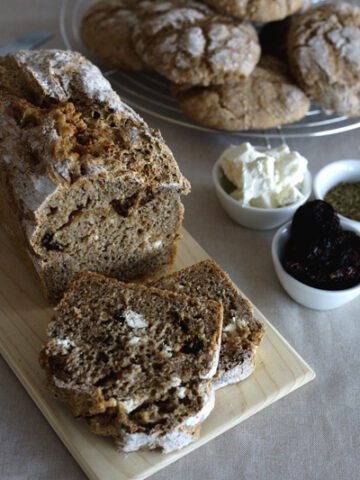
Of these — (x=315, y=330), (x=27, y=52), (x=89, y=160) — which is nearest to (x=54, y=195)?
(x=89, y=160)

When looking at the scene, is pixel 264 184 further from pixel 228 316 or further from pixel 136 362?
pixel 136 362

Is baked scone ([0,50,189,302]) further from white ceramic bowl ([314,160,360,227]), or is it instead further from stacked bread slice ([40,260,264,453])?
white ceramic bowl ([314,160,360,227])

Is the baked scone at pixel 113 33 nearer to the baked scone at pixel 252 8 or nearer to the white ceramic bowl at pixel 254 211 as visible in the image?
the baked scone at pixel 252 8

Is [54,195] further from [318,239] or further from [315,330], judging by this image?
[315,330]

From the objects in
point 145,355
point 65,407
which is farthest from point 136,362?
point 65,407

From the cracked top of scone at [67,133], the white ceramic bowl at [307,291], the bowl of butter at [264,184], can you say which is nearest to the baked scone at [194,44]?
the bowl of butter at [264,184]
